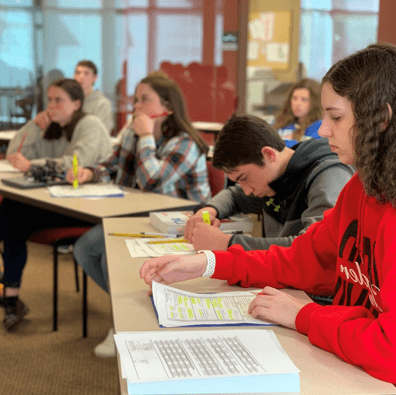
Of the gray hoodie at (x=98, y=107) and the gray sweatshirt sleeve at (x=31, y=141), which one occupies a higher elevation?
the gray hoodie at (x=98, y=107)

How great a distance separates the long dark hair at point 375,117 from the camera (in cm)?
94

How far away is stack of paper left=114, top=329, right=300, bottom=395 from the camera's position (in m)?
0.83

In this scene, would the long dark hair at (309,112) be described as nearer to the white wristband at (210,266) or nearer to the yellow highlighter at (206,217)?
the yellow highlighter at (206,217)

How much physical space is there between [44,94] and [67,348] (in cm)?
487

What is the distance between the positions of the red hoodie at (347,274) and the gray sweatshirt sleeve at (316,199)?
15cm

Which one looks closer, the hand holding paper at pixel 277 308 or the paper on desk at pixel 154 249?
the hand holding paper at pixel 277 308

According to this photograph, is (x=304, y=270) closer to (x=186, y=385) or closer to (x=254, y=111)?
(x=186, y=385)

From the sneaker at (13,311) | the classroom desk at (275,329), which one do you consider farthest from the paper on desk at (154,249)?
the sneaker at (13,311)

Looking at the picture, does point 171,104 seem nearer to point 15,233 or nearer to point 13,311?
point 15,233

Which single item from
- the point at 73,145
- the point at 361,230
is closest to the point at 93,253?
the point at 73,145

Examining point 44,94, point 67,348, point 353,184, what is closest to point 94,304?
point 67,348

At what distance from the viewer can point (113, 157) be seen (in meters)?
3.04

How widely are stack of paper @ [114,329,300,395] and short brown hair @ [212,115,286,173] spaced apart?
772mm

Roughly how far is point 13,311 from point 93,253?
30.7 inches
